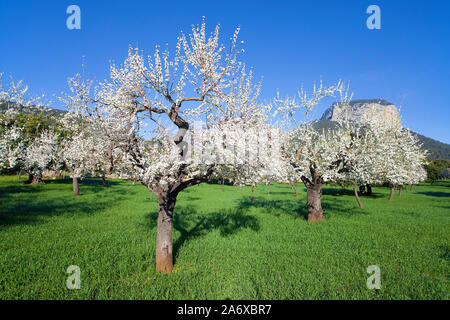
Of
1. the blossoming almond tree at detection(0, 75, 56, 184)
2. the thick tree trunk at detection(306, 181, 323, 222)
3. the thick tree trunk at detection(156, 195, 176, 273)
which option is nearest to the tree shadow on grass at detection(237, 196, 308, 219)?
the thick tree trunk at detection(306, 181, 323, 222)

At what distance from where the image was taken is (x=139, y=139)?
8.23 metres

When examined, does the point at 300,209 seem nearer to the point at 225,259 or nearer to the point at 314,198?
the point at 314,198

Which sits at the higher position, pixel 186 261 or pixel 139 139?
pixel 139 139

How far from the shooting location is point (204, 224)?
15812 mm

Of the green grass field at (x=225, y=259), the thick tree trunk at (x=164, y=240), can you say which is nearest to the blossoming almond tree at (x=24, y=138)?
the green grass field at (x=225, y=259)

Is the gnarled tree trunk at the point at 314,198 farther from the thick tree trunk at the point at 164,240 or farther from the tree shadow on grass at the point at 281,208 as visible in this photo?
the thick tree trunk at the point at 164,240

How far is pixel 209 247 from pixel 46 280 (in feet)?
20.3

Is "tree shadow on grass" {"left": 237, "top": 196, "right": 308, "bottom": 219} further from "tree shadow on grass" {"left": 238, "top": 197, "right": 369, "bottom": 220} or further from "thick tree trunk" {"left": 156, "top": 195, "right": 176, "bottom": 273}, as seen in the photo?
"thick tree trunk" {"left": 156, "top": 195, "right": 176, "bottom": 273}

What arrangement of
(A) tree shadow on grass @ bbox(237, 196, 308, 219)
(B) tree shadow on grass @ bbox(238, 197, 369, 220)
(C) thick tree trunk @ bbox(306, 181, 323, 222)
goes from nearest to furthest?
1. (C) thick tree trunk @ bbox(306, 181, 323, 222)
2. (B) tree shadow on grass @ bbox(238, 197, 369, 220)
3. (A) tree shadow on grass @ bbox(237, 196, 308, 219)

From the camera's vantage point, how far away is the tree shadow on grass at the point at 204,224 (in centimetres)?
1313

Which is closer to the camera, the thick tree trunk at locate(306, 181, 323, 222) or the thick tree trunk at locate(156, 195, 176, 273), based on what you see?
the thick tree trunk at locate(156, 195, 176, 273)

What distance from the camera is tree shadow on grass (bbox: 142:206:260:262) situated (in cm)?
1313
